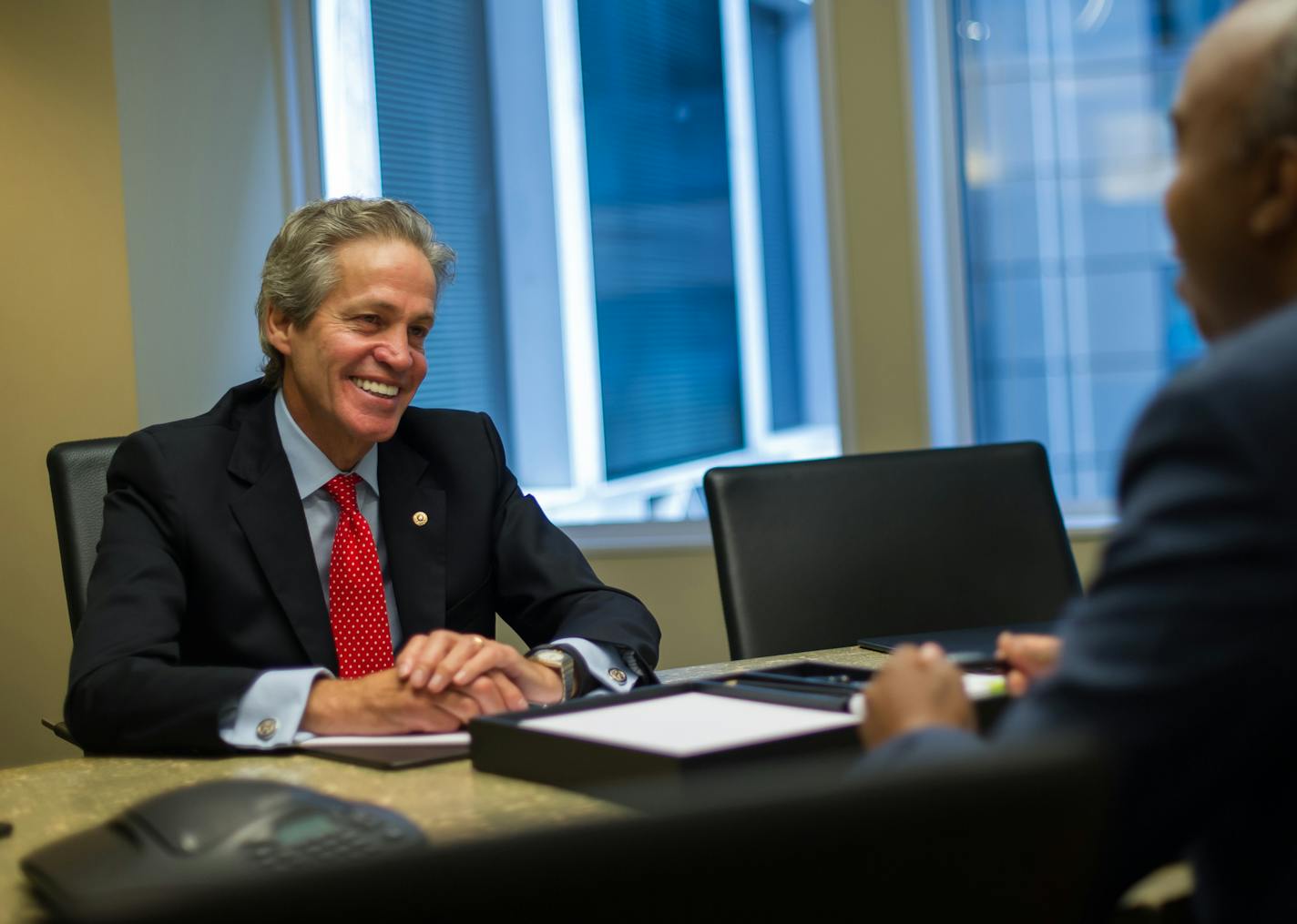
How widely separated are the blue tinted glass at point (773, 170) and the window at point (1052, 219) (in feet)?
1.54

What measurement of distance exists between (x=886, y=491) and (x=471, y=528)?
0.65m

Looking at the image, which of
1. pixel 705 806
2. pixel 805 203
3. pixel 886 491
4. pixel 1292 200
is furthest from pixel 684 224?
pixel 705 806

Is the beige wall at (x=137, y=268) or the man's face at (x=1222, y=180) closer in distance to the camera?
the man's face at (x=1222, y=180)

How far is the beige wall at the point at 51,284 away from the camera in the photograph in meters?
3.53

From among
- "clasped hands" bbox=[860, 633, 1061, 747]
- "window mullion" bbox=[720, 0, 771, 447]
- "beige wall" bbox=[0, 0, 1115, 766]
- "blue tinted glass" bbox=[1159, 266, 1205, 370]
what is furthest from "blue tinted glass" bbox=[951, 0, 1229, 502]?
"clasped hands" bbox=[860, 633, 1061, 747]

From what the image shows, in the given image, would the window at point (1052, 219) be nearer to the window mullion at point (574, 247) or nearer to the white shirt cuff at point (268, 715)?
the window mullion at point (574, 247)

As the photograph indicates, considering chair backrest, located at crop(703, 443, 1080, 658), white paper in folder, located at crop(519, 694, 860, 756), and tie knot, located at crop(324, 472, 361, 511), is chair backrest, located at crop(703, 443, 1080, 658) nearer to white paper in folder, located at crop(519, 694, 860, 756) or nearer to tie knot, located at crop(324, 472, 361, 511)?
tie knot, located at crop(324, 472, 361, 511)

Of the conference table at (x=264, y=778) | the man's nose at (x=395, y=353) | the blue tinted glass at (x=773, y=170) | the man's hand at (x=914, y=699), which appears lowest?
the conference table at (x=264, y=778)

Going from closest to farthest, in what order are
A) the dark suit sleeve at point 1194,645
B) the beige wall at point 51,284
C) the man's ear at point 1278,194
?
the dark suit sleeve at point 1194,645 → the man's ear at point 1278,194 → the beige wall at point 51,284

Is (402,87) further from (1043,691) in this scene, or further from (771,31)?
(1043,691)

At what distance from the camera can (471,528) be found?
2010 millimetres

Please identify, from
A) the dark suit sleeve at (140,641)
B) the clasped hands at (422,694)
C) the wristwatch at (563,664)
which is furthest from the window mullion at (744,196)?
the clasped hands at (422,694)

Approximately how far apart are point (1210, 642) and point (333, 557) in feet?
4.63

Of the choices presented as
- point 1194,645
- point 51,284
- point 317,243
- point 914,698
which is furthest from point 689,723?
point 51,284
